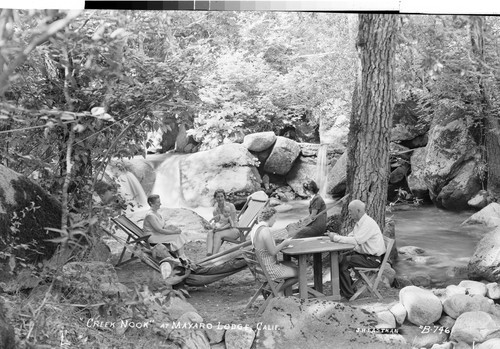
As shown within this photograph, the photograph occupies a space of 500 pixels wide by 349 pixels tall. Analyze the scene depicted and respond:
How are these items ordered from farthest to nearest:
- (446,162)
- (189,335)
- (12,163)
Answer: (446,162) → (12,163) → (189,335)

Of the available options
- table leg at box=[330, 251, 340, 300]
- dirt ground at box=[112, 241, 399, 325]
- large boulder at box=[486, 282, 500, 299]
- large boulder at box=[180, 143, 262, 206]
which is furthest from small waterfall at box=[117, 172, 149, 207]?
large boulder at box=[486, 282, 500, 299]

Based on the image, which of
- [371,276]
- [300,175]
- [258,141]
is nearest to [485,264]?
[371,276]

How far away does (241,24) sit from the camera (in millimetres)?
4465

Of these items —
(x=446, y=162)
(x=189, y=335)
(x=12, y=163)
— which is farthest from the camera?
(x=446, y=162)

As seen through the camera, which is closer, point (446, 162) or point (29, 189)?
point (29, 189)

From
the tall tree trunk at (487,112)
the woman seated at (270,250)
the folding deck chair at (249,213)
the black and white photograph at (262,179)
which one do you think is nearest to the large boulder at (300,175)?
the black and white photograph at (262,179)

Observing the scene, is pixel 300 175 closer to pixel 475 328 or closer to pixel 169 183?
pixel 169 183

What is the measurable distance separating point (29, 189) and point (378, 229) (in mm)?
2272

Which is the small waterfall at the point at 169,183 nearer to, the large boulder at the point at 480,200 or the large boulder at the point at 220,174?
the large boulder at the point at 220,174

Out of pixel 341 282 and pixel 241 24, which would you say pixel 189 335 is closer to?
pixel 341 282

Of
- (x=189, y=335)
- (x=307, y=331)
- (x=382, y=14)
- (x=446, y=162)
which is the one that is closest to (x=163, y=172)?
(x=189, y=335)

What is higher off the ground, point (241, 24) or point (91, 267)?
point (241, 24)

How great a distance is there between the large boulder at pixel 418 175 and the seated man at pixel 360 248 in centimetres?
66

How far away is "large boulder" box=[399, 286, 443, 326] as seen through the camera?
175 inches
